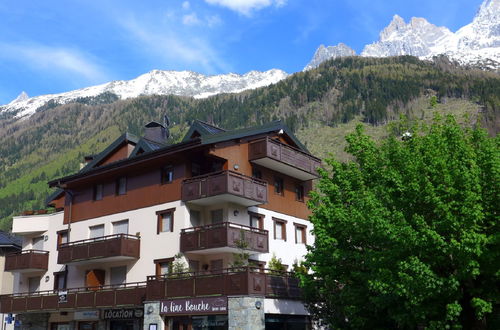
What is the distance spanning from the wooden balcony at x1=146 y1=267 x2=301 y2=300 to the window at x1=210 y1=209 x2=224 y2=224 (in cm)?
371

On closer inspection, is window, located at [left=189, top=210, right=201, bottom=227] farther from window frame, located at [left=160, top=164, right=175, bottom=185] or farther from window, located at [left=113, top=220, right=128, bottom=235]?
window, located at [left=113, top=220, right=128, bottom=235]

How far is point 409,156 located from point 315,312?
10240 millimetres

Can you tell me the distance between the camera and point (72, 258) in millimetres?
37781

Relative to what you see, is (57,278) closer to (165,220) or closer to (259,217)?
(165,220)

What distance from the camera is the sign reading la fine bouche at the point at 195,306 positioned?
29.1 metres

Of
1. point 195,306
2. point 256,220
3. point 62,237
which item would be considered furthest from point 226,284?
point 62,237

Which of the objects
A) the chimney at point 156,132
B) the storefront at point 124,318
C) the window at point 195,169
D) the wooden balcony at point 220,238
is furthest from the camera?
the chimney at point 156,132

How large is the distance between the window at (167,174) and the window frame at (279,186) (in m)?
7.31

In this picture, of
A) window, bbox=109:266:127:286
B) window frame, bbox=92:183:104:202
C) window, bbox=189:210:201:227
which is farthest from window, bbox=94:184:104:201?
window, bbox=189:210:201:227

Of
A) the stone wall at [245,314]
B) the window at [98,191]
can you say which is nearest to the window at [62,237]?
the window at [98,191]

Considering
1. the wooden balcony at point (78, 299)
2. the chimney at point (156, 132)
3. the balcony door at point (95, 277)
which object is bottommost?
the wooden balcony at point (78, 299)

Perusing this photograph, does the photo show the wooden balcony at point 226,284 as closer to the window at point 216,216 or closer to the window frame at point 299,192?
the window at point 216,216

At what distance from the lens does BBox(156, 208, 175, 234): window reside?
3472cm

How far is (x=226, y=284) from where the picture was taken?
95.8 feet
